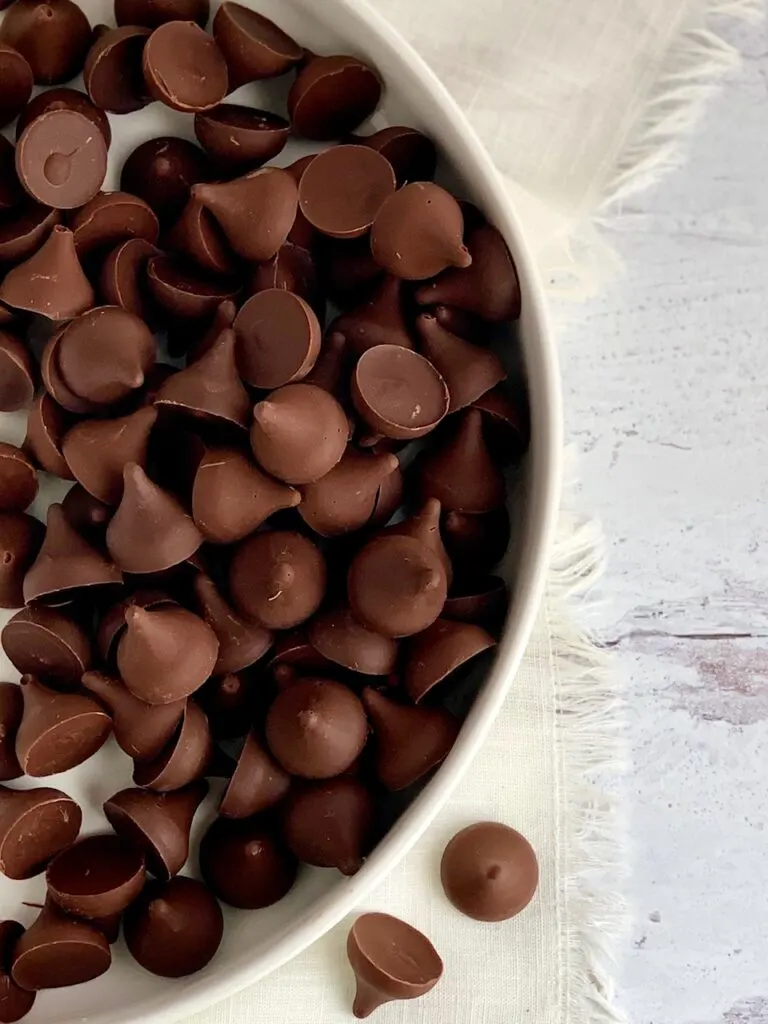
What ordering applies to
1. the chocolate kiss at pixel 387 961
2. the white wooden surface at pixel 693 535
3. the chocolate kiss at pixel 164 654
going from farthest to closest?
the white wooden surface at pixel 693 535 < the chocolate kiss at pixel 387 961 < the chocolate kiss at pixel 164 654

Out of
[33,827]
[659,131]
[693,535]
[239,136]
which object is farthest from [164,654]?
[659,131]

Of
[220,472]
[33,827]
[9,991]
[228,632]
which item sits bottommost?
[9,991]

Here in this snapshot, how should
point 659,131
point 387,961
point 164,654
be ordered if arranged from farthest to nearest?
point 659,131
point 387,961
point 164,654

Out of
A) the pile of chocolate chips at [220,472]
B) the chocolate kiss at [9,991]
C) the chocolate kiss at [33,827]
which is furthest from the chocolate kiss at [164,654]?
the chocolate kiss at [9,991]

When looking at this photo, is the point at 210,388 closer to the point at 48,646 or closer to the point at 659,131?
the point at 48,646

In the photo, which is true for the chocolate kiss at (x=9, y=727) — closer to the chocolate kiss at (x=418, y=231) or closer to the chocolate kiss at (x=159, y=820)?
the chocolate kiss at (x=159, y=820)

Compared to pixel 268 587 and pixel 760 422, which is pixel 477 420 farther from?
pixel 760 422
